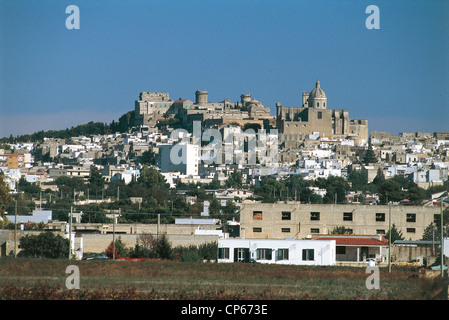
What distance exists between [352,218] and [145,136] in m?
64.6

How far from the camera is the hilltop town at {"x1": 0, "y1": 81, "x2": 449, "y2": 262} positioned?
31109 millimetres

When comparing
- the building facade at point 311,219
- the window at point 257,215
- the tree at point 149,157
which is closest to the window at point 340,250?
the building facade at point 311,219

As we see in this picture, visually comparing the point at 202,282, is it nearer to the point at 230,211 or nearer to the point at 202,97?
the point at 230,211

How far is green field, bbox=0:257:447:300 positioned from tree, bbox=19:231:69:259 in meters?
3.99

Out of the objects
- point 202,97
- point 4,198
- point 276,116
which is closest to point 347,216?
point 4,198

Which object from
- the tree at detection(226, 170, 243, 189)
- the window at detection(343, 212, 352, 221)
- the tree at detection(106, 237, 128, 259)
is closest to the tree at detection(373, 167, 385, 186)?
the tree at detection(226, 170, 243, 189)

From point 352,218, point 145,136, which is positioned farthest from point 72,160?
point 352,218

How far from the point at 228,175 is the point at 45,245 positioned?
53.2m

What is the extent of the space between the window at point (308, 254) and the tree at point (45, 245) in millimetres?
6141

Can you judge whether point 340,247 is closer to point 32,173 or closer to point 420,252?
point 420,252

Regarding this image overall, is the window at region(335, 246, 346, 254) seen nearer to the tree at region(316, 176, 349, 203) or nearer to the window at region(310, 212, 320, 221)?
the window at region(310, 212, 320, 221)

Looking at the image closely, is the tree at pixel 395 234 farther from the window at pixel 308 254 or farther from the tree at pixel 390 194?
the tree at pixel 390 194

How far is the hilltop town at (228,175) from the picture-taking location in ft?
102
